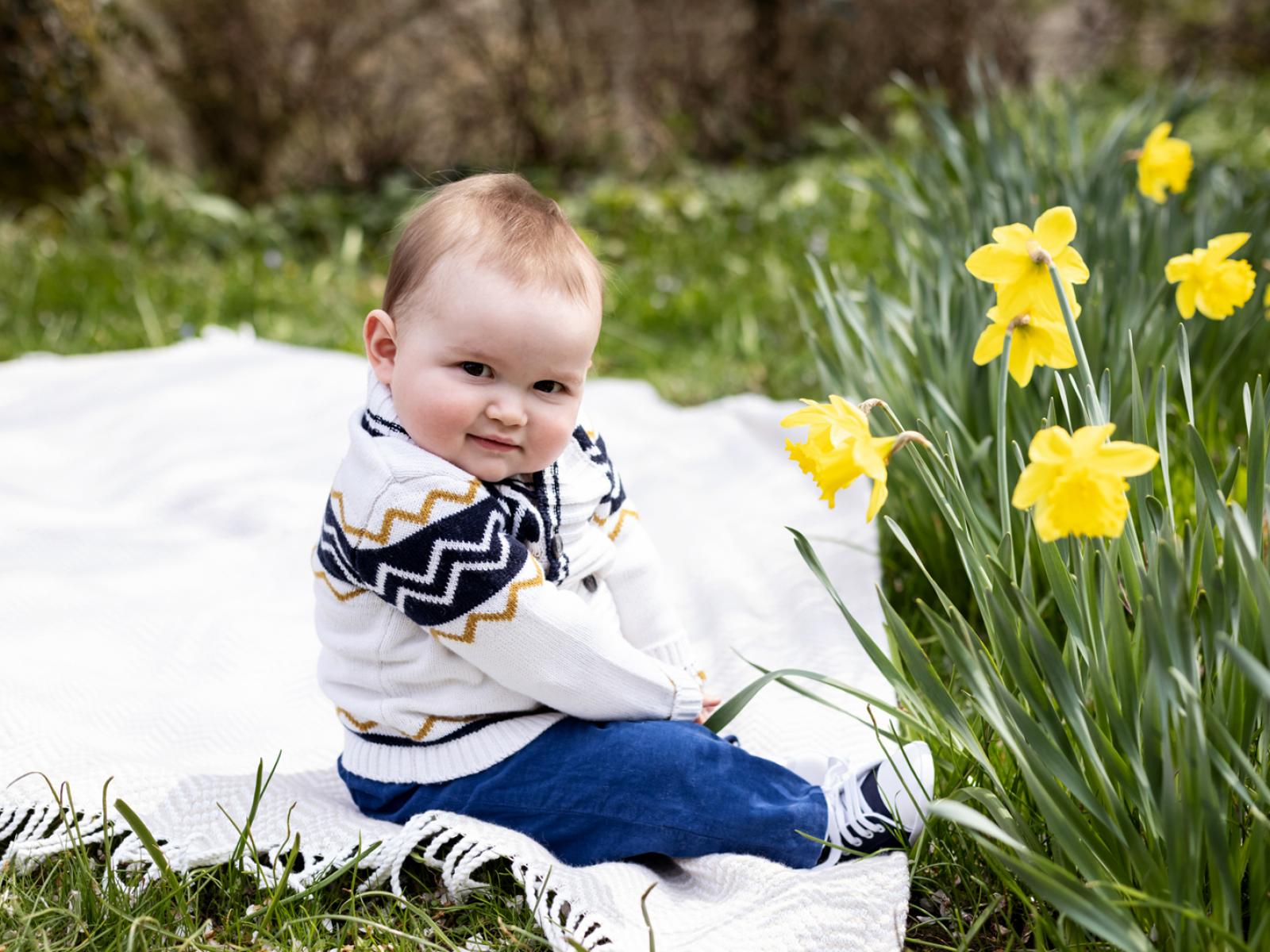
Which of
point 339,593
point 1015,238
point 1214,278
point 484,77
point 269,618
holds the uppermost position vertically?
point 1015,238

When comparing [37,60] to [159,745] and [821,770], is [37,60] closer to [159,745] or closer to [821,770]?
[159,745]

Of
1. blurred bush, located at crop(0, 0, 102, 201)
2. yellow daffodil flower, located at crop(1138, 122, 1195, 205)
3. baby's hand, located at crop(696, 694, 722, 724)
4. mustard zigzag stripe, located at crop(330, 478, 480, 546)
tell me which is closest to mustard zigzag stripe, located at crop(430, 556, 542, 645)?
mustard zigzag stripe, located at crop(330, 478, 480, 546)

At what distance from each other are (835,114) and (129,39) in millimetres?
3800

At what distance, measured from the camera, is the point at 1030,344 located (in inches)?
49.6

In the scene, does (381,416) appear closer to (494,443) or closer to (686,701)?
(494,443)

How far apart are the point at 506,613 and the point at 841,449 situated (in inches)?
18.2

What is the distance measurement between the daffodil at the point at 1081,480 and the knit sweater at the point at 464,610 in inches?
24.4

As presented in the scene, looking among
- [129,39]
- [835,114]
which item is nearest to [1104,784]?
[129,39]

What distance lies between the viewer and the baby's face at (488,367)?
1337 millimetres

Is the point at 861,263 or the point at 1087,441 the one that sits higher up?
the point at 1087,441

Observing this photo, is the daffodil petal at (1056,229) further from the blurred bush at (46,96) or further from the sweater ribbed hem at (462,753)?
the blurred bush at (46,96)

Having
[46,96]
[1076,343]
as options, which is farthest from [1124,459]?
[46,96]

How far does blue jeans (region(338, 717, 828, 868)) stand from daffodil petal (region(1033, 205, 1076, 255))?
0.70 meters

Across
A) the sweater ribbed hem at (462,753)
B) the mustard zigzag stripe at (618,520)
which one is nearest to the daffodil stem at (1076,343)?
the mustard zigzag stripe at (618,520)
